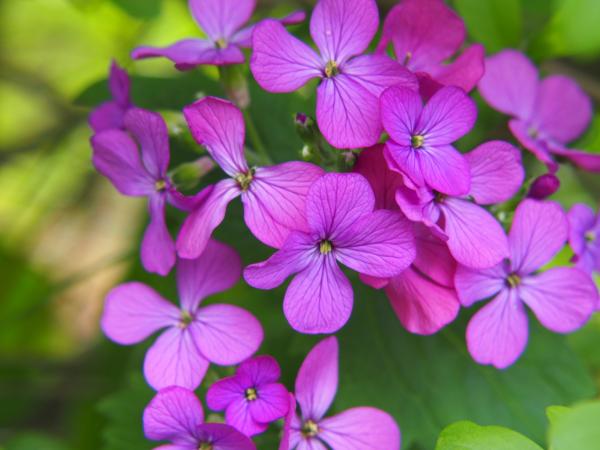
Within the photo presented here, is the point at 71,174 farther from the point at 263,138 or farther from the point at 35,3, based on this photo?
the point at 263,138

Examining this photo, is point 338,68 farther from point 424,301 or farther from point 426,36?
point 424,301

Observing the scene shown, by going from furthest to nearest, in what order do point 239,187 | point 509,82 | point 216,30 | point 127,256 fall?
point 127,256 < point 509,82 < point 216,30 < point 239,187

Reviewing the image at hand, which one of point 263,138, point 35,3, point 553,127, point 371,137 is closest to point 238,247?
point 263,138

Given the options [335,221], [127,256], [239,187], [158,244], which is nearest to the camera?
[335,221]

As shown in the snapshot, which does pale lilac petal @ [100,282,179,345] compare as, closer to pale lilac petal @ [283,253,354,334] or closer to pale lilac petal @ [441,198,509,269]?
pale lilac petal @ [283,253,354,334]

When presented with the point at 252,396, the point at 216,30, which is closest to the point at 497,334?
the point at 252,396

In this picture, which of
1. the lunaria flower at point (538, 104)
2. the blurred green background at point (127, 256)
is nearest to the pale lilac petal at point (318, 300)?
the blurred green background at point (127, 256)
